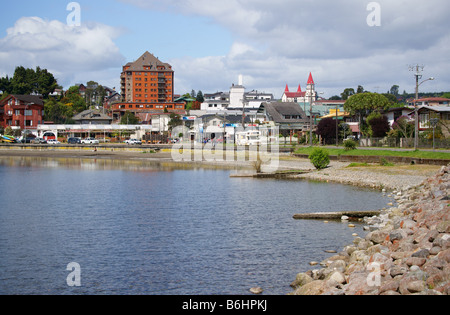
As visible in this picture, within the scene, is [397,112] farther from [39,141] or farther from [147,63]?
[147,63]

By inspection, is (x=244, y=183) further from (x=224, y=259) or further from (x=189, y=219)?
(x=224, y=259)

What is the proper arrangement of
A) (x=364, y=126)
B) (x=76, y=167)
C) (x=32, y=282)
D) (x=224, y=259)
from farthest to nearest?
(x=364, y=126) → (x=76, y=167) → (x=224, y=259) → (x=32, y=282)

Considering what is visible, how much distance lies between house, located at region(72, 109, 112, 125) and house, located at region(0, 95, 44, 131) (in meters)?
15.7

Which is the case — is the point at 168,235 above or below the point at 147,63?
below

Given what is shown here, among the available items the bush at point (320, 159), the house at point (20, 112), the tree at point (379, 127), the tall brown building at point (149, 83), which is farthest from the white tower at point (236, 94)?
the bush at point (320, 159)

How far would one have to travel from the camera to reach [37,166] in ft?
229

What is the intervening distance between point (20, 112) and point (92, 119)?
20810mm

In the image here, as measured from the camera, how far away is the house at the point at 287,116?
120m

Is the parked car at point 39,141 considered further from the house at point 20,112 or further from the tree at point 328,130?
the tree at point 328,130

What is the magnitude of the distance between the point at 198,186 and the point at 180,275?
27532mm

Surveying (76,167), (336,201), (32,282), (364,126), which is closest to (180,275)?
(32,282)

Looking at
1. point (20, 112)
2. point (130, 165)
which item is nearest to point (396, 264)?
point (130, 165)

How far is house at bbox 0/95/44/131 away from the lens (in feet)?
419

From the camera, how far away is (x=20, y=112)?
→ 12850 cm
